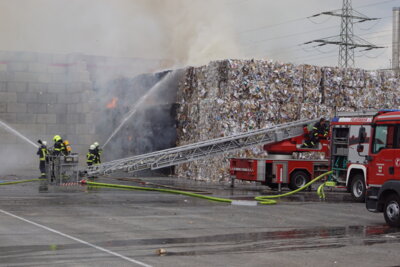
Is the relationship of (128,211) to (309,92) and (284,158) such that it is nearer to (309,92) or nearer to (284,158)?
(284,158)

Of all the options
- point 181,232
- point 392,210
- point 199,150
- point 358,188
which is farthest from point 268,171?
point 181,232

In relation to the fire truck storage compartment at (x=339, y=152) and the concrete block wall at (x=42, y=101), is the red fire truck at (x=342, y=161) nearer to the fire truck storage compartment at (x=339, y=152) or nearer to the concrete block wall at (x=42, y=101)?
the fire truck storage compartment at (x=339, y=152)

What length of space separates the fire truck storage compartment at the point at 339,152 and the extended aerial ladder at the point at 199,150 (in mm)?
2697

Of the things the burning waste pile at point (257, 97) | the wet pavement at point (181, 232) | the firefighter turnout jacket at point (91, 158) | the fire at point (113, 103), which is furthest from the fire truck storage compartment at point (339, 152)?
the fire at point (113, 103)

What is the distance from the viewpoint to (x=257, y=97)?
84.3 ft

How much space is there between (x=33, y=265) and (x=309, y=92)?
65.5 ft

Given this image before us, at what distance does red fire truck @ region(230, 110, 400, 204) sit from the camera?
14962mm

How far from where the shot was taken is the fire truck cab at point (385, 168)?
44.4 feet

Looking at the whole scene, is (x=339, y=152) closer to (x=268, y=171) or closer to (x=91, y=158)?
(x=268, y=171)

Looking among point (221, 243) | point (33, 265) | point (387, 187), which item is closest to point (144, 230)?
point (221, 243)

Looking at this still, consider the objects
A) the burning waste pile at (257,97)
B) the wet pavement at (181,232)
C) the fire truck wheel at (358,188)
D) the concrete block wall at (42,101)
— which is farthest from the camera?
the concrete block wall at (42,101)

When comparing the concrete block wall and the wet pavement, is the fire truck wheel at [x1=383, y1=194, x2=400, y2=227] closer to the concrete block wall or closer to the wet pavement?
the wet pavement

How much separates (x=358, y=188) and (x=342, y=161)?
5.85 feet

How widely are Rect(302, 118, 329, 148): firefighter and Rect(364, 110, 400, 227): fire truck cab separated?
739 cm
